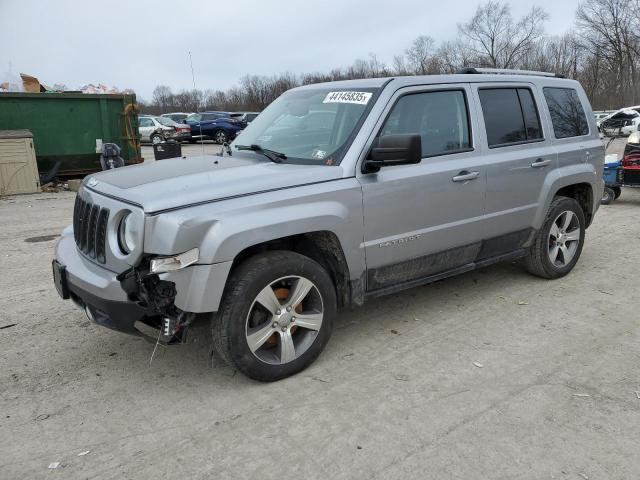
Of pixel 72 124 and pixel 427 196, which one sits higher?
pixel 72 124

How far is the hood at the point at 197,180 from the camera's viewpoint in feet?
10.6

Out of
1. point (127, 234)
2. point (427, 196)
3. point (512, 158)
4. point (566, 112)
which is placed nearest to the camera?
point (127, 234)

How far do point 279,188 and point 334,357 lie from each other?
1305 mm

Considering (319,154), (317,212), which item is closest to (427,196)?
(319,154)

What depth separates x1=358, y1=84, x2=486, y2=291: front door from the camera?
3955 mm

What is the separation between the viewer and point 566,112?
5.50 meters

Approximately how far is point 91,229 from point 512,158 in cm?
341

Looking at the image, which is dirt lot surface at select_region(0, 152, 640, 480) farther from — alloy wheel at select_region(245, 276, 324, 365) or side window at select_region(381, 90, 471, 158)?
side window at select_region(381, 90, 471, 158)

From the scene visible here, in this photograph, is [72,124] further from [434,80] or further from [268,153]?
[434,80]

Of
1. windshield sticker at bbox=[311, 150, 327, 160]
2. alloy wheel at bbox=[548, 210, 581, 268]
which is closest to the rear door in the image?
alloy wheel at bbox=[548, 210, 581, 268]

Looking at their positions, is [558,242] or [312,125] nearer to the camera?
[312,125]

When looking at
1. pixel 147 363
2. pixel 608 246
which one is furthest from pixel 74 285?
pixel 608 246

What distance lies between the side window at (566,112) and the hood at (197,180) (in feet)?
8.95

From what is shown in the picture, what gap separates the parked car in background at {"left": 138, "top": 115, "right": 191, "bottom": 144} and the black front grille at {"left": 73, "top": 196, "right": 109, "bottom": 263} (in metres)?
25.2
